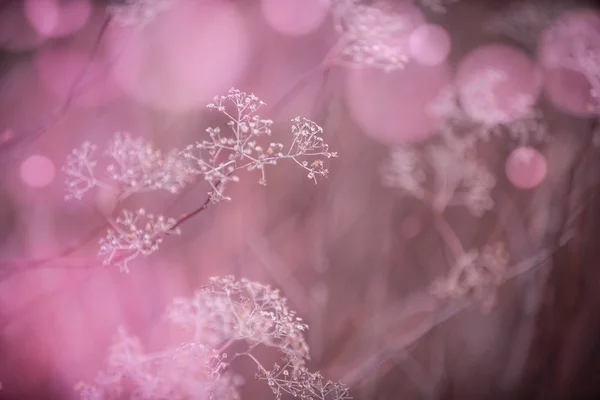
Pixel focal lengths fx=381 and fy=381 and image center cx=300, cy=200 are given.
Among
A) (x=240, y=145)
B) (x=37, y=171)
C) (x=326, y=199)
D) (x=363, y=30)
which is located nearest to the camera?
(x=240, y=145)

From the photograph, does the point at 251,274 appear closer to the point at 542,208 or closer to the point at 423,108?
the point at 423,108

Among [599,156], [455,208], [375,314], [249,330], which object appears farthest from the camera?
[455,208]

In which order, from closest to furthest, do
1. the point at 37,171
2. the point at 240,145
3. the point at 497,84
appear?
the point at 240,145, the point at 37,171, the point at 497,84

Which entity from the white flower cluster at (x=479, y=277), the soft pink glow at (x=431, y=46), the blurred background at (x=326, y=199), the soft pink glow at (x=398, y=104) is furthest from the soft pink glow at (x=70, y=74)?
the white flower cluster at (x=479, y=277)

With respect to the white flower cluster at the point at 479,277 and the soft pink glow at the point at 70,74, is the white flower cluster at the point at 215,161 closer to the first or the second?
the soft pink glow at the point at 70,74

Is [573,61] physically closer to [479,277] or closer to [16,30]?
[479,277]

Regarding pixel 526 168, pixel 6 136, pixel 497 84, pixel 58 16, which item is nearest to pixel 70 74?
pixel 58 16

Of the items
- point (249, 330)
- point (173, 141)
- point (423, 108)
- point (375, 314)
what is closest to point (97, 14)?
point (173, 141)
